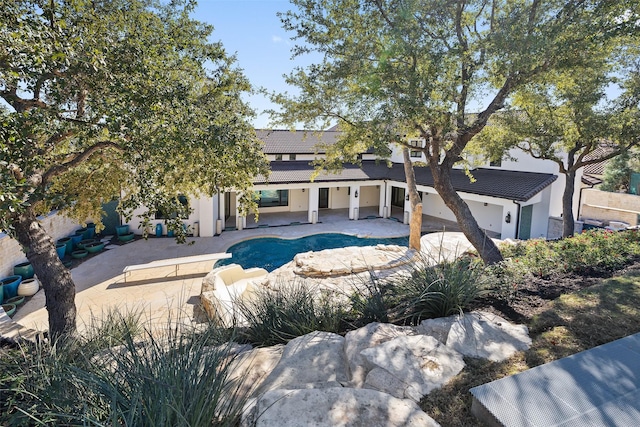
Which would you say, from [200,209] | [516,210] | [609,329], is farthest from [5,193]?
[516,210]

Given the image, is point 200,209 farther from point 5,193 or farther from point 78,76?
point 5,193

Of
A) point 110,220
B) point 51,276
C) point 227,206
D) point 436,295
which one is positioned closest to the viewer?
point 436,295

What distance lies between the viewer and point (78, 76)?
5586mm

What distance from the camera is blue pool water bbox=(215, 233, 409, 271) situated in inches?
714

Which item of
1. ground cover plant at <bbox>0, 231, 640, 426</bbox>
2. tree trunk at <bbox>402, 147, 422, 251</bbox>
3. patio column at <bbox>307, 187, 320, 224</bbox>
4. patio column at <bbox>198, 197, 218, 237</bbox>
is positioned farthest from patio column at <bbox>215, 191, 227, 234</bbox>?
ground cover plant at <bbox>0, 231, 640, 426</bbox>

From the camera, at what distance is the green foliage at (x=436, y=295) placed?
552 cm

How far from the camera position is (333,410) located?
2.99m

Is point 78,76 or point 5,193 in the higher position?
point 78,76

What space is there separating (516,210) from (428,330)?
16732 mm

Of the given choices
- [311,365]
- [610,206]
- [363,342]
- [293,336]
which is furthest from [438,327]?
[610,206]

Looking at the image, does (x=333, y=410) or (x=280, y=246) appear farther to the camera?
(x=280, y=246)

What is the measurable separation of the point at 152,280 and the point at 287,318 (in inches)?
439

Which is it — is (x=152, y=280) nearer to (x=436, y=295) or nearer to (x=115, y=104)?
(x=115, y=104)

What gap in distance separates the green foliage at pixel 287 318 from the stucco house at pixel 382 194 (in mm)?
9487
